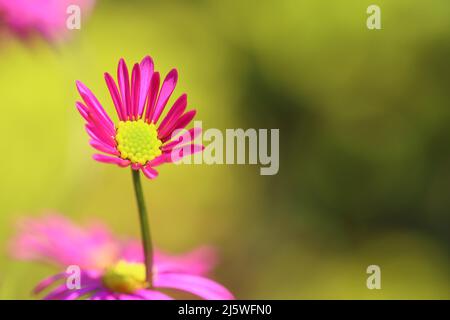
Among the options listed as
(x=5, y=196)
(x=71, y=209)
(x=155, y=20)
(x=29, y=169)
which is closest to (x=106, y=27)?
(x=155, y=20)

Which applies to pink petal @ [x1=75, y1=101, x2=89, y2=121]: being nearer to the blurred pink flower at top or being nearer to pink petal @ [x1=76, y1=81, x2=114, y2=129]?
pink petal @ [x1=76, y1=81, x2=114, y2=129]

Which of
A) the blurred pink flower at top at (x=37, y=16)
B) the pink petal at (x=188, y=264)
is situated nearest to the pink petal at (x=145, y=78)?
the pink petal at (x=188, y=264)

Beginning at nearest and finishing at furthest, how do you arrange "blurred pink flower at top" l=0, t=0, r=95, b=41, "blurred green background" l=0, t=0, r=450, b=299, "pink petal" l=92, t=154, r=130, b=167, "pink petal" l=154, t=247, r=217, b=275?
"pink petal" l=92, t=154, r=130, b=167 → "pink petal" l=154, t=247, r=217, b=275 → "blurred pink flower at top" l=0, t=0, r=95, b=41 → "blurred green background" l=0, t=0, r=450, b=299

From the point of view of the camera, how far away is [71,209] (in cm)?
95

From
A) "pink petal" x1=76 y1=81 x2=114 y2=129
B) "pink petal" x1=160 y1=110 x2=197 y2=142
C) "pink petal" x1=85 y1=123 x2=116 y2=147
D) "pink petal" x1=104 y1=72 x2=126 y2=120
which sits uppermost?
"pink petal" x1=104 y1=72 x2=126 y2=120

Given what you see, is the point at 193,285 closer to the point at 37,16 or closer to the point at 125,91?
the point at 125,91

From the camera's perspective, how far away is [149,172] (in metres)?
0.25

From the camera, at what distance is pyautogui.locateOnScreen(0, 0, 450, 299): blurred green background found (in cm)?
162

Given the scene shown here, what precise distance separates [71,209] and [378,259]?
959 mm

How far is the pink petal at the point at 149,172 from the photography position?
245mm

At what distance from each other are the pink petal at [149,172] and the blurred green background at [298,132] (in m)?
1.30

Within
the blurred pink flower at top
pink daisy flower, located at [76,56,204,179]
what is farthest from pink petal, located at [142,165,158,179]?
the blurred pink flower at top

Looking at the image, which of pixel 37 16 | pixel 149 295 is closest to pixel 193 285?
pixel 149 295

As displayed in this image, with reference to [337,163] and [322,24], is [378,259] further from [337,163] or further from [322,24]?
[322,24]
